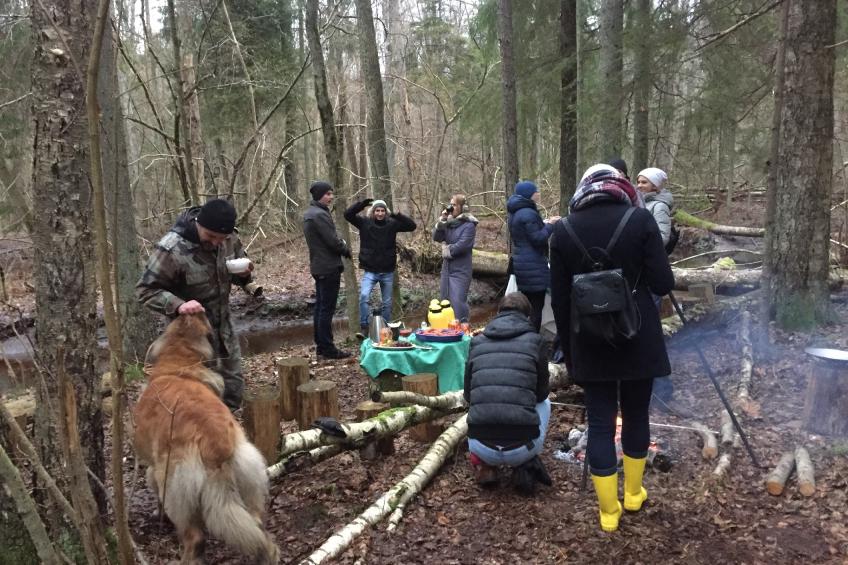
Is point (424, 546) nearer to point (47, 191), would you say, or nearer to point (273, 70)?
point (47, 191)

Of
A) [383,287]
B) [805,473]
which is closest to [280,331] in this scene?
[383,287]

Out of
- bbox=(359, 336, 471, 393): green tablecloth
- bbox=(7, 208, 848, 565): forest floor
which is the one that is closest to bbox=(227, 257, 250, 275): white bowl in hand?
bbox=(7, 208, 848, 565): forest floor

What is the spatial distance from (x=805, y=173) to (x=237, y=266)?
5.30 m

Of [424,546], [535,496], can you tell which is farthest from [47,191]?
[535,496]

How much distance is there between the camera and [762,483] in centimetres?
390

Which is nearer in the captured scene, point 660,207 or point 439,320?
point 660,207

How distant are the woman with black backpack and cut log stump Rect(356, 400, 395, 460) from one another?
5.52ft

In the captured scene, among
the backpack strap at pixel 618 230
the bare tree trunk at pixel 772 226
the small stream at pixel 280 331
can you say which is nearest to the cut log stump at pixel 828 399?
the bare tree trunk at pixel 772 226

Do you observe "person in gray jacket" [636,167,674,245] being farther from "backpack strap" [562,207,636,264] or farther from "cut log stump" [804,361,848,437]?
"backpack strap" [562,207,636,264]

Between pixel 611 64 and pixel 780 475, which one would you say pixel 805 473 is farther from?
pixel 611 64

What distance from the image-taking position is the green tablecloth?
19.4ft

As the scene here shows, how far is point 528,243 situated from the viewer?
7.07 meters

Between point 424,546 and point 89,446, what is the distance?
1.87 m

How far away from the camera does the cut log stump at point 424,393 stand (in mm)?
4930
